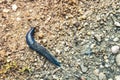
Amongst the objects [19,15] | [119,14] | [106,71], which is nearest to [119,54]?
[106,71]

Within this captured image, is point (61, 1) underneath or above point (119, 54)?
above

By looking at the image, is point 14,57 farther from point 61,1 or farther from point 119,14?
point 119,14

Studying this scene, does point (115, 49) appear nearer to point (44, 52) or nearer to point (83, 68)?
point (83, 68)

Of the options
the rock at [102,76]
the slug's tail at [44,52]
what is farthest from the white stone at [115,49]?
the slug's tail at [44,52]

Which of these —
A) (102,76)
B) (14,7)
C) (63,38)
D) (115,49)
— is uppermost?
(14,7)

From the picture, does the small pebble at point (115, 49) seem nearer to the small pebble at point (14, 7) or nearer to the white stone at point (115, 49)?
the white stone at point (115, 49)

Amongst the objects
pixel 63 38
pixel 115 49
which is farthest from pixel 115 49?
pixel 63 38
